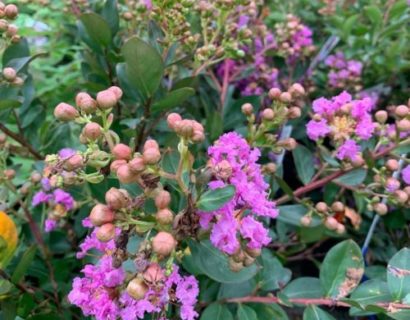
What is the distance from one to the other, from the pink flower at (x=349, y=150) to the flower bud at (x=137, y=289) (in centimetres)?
61

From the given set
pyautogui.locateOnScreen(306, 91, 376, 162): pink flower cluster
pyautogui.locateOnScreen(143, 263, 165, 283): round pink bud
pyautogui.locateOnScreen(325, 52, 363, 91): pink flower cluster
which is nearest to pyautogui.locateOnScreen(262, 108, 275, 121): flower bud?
pyautogui.locateOnScreen(306, 91, 376, 162): pink flower cluster

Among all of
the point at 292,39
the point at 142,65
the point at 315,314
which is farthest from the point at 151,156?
the point at 292,39

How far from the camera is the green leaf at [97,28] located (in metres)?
1.16

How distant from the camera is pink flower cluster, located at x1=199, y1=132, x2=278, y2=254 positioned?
0.73 meters

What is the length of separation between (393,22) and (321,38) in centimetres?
40

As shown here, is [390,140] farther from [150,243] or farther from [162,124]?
[150,243]

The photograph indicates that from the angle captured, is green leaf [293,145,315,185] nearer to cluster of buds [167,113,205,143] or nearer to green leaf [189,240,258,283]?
green leaf [189,240,258,283]

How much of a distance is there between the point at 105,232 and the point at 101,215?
0.02m

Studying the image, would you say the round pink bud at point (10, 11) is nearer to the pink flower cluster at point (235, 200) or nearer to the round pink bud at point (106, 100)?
the round pink bud at point (106, 100)

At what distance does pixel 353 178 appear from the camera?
1204 millimetres

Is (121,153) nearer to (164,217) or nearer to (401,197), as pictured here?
(164,217)

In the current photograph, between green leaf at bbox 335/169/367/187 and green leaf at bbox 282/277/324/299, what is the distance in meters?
0.27

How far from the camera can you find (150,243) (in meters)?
0.70

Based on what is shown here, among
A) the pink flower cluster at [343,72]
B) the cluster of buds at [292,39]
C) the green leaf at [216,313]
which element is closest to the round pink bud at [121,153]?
the green leaf at [216,313]
